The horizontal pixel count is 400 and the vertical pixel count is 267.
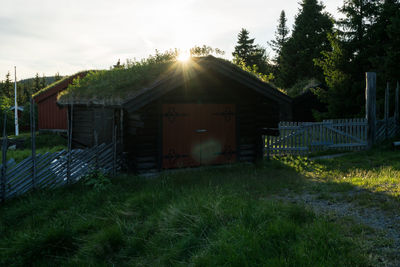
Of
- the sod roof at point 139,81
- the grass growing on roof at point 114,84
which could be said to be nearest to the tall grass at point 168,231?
the sod roof at point 139,81

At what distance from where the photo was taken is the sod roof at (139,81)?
8688mm

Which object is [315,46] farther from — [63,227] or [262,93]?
[63,227]

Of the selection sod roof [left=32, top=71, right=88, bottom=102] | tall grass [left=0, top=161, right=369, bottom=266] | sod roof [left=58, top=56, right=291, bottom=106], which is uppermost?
sod roof [left=32, top=71, right=88, bottom=102]

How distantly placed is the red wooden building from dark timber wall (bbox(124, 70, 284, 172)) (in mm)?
14783

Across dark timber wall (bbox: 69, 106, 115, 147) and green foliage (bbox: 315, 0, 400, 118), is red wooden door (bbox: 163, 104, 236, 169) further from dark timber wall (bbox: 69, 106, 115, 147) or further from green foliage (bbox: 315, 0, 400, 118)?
green foliage (bbox: 315, 0, 400, 118)

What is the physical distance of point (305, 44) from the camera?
35.4m

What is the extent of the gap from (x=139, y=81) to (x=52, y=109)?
15458 millimetres

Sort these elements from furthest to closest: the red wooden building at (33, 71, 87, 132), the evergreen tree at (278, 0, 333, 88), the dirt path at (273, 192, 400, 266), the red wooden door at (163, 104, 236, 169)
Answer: the evergreen tree at (278, 0, 333, 88)
the red wooden building at (33, 71, 87, 132)
the red wooden door at (163, 104, 236, 169)
the dirt path at (273, 192, 400, 266)

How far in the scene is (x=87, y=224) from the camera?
18.3ft

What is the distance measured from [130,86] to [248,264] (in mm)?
7545

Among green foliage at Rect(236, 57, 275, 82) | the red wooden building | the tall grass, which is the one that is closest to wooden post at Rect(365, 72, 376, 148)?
green foliage at Rect(236, 57, 275, 82)

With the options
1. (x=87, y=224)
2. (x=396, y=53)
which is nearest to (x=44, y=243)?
(x=87, y=224)

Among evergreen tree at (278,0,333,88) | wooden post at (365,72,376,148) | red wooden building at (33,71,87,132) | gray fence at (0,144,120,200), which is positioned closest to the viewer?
gray fence at (0,144,120,200)

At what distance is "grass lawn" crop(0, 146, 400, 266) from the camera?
12.4ft
